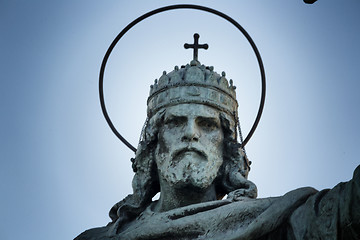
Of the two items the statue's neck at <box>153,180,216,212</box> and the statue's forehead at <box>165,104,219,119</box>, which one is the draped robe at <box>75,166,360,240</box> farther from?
the statue's forehead at <box>165,104,219,119</box>

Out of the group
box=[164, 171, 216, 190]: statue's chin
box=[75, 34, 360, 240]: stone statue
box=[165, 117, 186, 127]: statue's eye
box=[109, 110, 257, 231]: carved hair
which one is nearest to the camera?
box=[75, 34, 360, 240]: stone statue

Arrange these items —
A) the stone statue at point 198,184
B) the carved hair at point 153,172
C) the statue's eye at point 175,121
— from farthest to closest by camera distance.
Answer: the statue's eye at point 175,121
the carved hair at point 153,172
the stone statue at point 198,184

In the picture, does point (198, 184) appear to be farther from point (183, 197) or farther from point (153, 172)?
point (153, 172)

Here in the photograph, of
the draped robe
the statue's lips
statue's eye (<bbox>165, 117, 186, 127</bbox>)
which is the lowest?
the draped robe

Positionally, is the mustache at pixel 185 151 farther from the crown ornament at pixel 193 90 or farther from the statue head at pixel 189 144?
the crown ornament at pixel 193 90

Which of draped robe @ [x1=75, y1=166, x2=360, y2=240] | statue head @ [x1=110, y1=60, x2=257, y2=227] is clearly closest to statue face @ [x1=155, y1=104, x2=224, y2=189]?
statue head @ [x1=110, y1=60, x2=257, y2=227]

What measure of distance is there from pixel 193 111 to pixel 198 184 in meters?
0.77

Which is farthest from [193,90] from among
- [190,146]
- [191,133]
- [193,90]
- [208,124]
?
[190,146]

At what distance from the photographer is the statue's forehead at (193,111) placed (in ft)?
28.0

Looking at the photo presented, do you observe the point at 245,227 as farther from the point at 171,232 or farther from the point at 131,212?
the point at 131,212

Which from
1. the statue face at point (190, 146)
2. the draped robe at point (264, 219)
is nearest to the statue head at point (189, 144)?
the statue face at point (190, 146)

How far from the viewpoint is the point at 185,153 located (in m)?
8.33

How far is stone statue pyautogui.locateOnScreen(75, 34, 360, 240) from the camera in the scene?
7.25 meters

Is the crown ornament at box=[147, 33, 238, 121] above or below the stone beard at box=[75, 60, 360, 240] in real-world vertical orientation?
above
